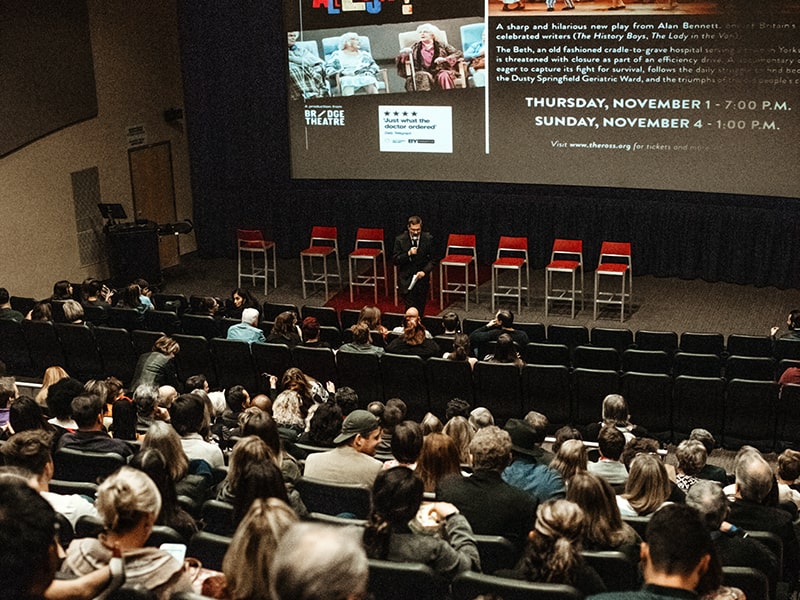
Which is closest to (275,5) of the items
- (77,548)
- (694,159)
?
(694,159)

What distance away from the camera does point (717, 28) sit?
38.0 feet

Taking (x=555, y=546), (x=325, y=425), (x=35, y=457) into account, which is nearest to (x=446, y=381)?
(x=325, y=425)

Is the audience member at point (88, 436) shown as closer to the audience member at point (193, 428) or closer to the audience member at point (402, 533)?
the audience member at point (193, 428)

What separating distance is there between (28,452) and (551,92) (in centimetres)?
972

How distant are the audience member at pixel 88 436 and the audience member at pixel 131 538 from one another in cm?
221

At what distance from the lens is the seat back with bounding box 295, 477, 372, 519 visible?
4734 mm

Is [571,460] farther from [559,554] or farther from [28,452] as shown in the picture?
[28,452]

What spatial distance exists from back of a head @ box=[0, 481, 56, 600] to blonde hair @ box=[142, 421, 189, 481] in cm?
159

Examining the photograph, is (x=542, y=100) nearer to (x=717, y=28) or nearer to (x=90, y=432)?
(x=717, y=28)

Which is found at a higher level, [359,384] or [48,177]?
[48,177]

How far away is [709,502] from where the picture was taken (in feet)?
13.4

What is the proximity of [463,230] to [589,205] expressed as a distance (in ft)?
6.00

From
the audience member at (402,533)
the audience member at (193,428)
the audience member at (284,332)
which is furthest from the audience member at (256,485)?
the audience member at (284,332)

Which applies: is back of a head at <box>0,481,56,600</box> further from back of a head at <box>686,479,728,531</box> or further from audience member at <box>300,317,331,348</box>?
audience member at <box>300,317,331,348</box>
